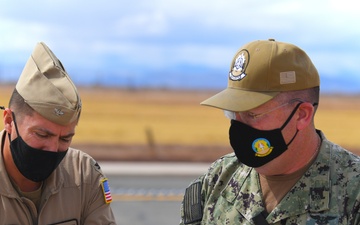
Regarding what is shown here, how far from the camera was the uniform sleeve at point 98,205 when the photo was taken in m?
3.58

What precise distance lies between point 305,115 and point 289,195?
376 mm

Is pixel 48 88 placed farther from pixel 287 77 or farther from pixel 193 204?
pixel 287 77

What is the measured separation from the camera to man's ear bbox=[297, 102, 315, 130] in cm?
306

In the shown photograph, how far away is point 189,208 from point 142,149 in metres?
15.2

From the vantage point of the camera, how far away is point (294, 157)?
3102 millimetres

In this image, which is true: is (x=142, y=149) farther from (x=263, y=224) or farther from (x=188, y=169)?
(x=263, y=224)

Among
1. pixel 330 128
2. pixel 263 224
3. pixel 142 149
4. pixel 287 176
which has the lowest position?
pixel 330 128

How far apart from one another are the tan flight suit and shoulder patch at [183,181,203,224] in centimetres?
46

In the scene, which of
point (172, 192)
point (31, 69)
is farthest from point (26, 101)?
point (172, 192)

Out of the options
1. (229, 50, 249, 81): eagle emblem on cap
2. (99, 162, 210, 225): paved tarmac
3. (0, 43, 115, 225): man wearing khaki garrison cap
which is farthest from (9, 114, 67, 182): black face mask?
(99, 162, 210, 225): paved tarmac

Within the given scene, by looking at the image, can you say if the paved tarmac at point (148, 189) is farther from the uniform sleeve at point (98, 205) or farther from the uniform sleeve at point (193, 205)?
the uniform sleeve at point (193, 205)

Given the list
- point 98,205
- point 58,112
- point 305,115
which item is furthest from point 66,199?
point 305,115

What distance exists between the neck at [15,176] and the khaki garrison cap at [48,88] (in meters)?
0.32

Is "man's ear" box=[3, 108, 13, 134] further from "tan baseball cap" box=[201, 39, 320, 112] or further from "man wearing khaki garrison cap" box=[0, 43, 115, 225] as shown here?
"tan baseball cap" box=[201, 39, 320, 112]
